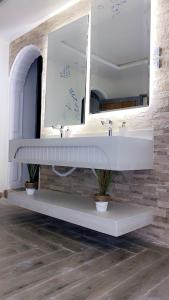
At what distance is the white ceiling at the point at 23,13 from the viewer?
2.95 m

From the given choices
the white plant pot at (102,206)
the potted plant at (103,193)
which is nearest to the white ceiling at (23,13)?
the potted plant at (103,193)

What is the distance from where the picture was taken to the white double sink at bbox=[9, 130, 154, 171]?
1852mm

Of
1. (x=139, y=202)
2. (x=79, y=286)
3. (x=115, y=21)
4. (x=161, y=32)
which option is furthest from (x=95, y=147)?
(x=115, y=21)

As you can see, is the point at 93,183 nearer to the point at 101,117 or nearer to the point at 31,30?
the point at 101,117

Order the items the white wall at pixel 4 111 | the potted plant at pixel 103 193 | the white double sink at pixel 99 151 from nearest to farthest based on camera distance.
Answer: the white double sink at pixel 99 151 → the potted plant at pixel 103 193 → the white wall at pixel 4 111

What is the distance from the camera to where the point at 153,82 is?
2.23 meters

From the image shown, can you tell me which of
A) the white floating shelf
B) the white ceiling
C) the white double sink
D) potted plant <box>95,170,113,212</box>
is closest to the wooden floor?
the white floating shelf

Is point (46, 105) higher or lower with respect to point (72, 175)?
higher

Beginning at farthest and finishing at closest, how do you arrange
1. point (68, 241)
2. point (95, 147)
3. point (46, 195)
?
point (46, 195)
point (68, 241)
point (95, 147)

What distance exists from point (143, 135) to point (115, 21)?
120 cm

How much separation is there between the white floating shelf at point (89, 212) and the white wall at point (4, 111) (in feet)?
4.42

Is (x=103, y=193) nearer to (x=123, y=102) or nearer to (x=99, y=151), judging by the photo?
(x=99, y=151)

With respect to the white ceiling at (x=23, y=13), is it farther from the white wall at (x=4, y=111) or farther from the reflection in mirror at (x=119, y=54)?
the reflection in mirror at (x=119, y=54)

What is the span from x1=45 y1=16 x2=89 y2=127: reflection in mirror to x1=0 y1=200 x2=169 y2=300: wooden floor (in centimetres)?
129
